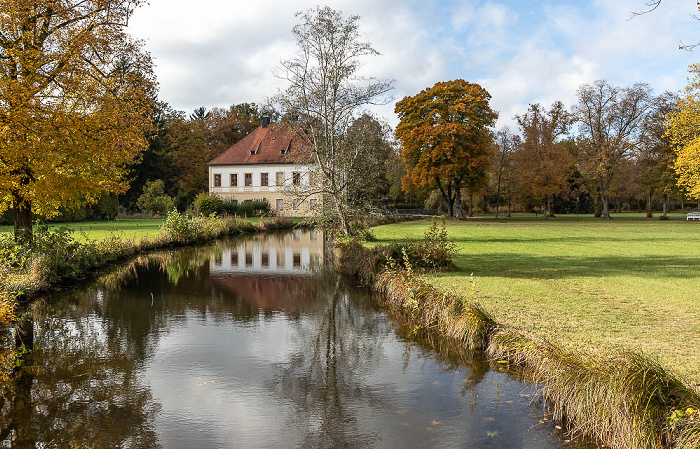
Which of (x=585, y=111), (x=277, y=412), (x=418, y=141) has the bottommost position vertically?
(x=277, y=412)

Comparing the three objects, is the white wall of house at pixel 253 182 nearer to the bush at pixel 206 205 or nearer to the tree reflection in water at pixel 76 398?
the bush at pixel 206 205

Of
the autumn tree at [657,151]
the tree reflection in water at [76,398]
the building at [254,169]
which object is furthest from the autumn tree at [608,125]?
the tree reflection in water at [76,398]

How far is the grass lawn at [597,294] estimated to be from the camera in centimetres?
724

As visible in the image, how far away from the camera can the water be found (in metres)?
5.18

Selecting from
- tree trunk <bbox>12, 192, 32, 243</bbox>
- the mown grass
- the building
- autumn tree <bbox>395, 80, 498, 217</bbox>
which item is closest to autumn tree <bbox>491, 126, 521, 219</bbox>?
autumn tree <bbox>395, 80, 498, 217</bbox>

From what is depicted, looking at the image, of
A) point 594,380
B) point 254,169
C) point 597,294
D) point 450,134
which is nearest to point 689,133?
point 450,134

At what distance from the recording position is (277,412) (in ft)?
19.0

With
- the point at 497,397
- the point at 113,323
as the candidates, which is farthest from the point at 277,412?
the point at 113,323

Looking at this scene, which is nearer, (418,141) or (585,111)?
(418,141)

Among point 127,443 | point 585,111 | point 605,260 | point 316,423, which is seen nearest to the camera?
point 127,443

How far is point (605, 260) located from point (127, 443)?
15985mm

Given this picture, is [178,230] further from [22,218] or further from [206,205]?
[206,205]

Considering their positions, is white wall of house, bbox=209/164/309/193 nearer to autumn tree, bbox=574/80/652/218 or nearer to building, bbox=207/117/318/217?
building, bbox=207/117/318/217

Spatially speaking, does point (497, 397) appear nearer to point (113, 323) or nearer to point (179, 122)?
point (113, 323)
